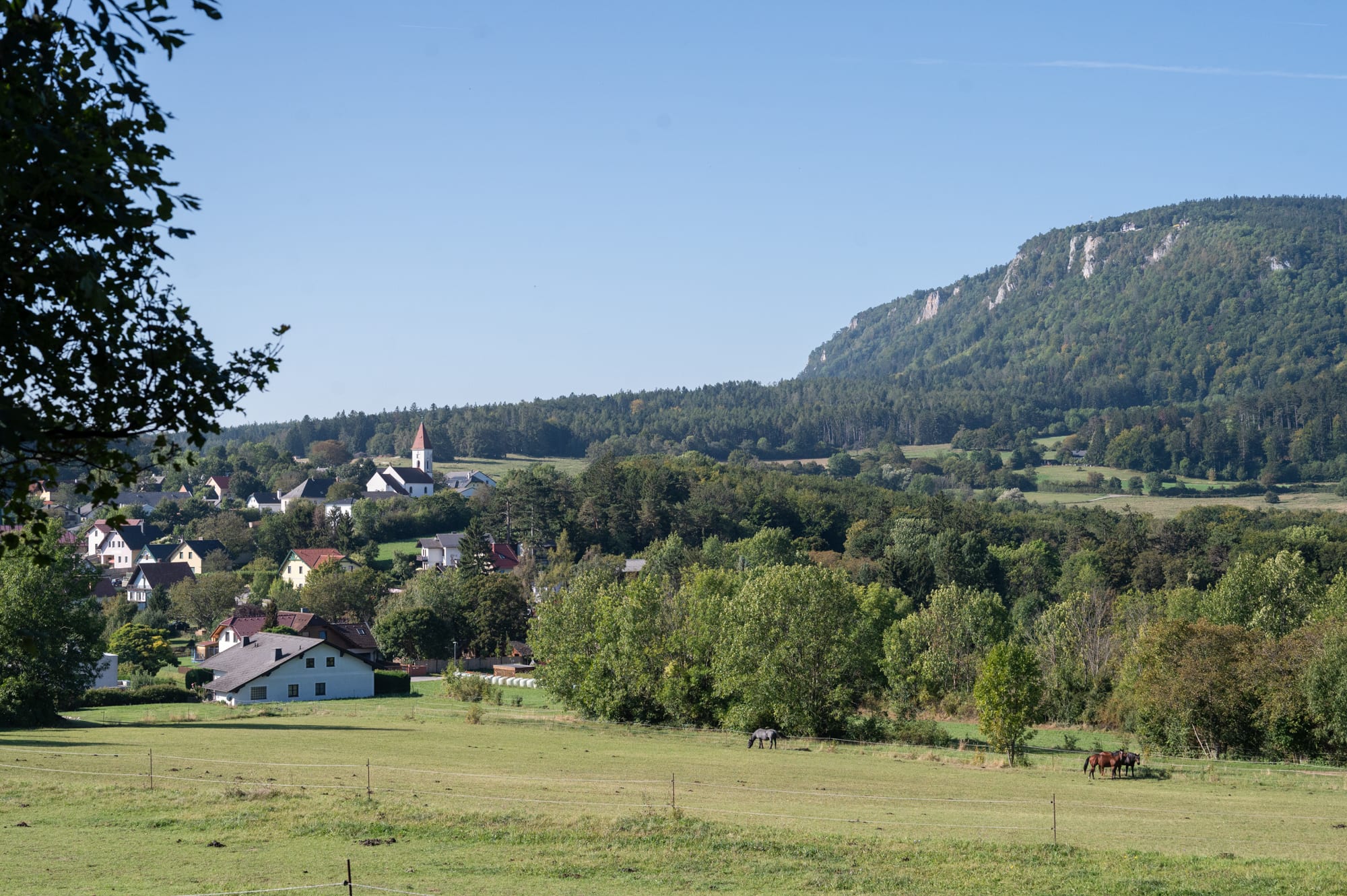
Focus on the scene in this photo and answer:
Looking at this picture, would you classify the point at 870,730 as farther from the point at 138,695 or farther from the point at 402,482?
the point at 402,482

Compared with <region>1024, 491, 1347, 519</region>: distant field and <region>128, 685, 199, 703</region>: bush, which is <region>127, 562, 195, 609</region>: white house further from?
<region>1024, 491, 1347, 519</region>: distant field

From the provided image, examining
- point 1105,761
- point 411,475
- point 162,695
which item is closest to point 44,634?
point 162,695

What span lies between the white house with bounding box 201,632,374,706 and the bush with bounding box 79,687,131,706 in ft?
15.9

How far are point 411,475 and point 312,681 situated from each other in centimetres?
12537

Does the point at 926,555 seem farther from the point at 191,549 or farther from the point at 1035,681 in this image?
→ the point at 191,549

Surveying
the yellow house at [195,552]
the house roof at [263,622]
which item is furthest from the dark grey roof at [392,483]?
the house roof at [263,622]

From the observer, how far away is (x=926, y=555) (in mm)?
105625

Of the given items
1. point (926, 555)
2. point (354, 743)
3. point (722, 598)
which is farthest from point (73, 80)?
point (926, 555)

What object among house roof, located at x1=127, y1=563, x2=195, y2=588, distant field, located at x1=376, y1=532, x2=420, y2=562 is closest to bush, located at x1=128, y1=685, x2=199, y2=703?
house roof, located at x1=127, y1=563, x2=195, y2=588

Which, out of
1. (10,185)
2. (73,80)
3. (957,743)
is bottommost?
(957,743)

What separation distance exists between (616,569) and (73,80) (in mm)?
102045

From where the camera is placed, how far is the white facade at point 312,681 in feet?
206

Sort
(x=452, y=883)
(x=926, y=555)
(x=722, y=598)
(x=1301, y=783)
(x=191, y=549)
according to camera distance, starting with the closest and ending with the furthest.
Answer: (x=452, y=883)
(x=1301, y=783)
(x=722, y=598)
(x=926, y=555)
(x=191, y=549)

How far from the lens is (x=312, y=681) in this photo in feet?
214
